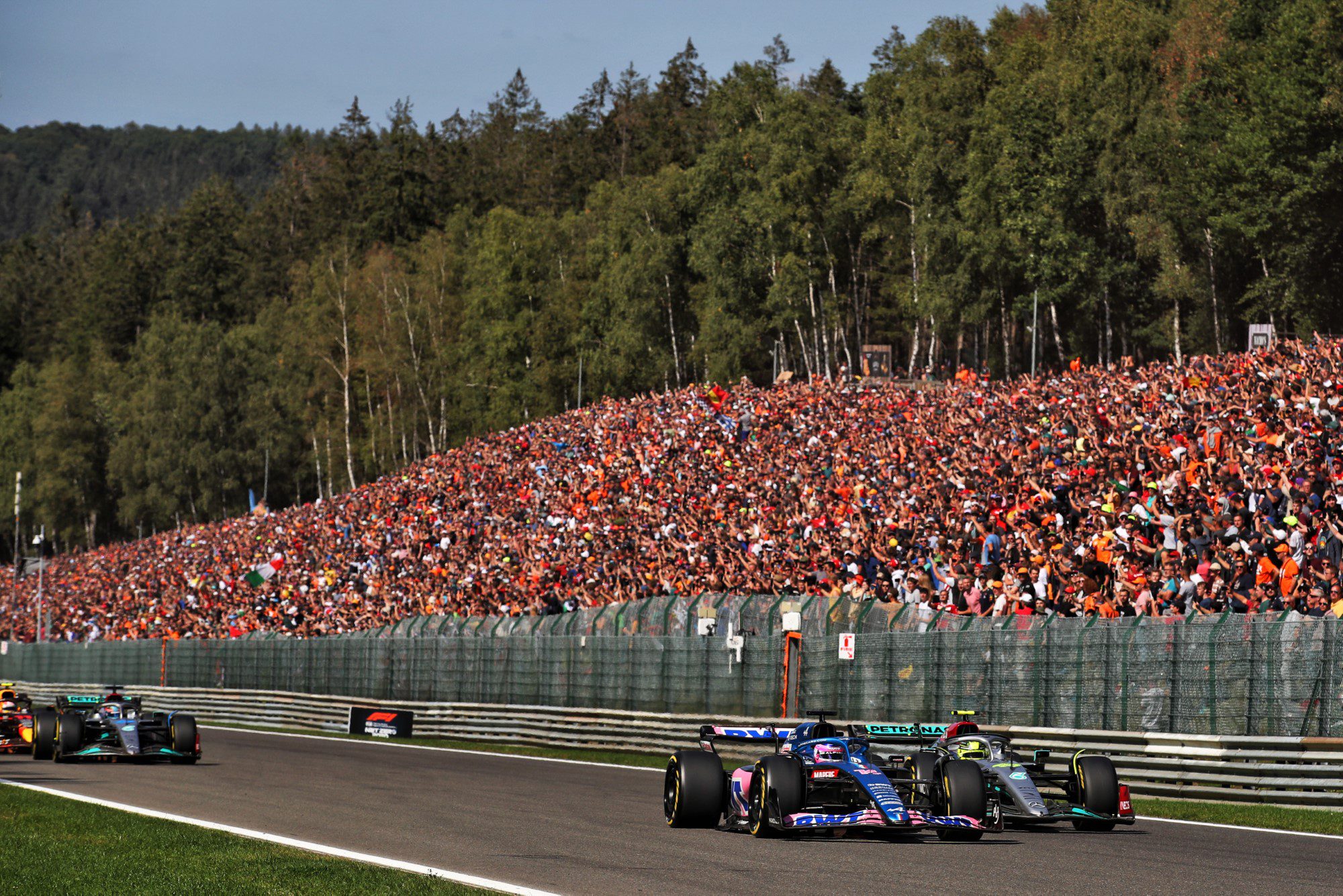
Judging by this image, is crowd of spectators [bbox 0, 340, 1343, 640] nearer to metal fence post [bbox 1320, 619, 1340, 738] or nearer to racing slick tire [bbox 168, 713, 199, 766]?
metal fence post [bbox 1320, 619, 1340, 738]

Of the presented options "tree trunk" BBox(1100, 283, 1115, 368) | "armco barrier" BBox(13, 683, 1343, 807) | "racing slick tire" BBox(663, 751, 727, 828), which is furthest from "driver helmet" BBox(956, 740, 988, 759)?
"tree trunk" BBox(1100, 283, 1115, 368)

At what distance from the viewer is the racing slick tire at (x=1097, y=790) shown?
12969 mm

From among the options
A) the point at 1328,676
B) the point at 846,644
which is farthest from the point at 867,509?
the point at 1328,676

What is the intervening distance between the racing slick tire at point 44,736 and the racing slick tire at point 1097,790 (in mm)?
15435

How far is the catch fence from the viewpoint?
52.1 feet

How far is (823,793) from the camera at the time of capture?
40.9 feet

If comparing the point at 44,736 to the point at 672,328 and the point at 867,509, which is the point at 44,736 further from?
the point at 672,328

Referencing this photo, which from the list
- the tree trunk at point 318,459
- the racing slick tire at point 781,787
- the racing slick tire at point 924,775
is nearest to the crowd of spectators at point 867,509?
the racing slick tire at point 924,775

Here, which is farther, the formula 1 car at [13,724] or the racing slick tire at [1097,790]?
the formula 1 car at [13,724]

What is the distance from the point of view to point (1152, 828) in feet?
44.7

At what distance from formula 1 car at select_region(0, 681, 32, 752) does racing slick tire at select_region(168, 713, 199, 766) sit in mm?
3413

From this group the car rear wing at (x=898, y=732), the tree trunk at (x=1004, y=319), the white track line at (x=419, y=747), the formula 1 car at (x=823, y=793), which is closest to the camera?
the formula 1 car at (x=823, y=793)

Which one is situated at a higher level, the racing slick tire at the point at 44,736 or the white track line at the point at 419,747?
the racing slick tire at the point at 44,736

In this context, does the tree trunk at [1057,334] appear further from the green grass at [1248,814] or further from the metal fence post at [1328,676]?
the metal fence post at [1328,676]
